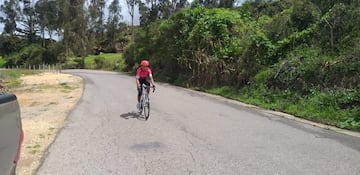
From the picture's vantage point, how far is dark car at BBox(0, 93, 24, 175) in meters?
3.80

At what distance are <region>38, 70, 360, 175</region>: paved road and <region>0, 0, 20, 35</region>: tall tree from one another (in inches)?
3851

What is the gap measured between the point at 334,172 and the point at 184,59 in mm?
24402

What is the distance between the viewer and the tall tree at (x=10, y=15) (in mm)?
100562

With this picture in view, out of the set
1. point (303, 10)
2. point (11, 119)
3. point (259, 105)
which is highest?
point (303, 10)

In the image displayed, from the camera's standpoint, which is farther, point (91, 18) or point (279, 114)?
point (91, 18)

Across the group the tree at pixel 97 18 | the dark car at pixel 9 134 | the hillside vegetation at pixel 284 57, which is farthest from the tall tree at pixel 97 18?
the dark car at pixel 9 134

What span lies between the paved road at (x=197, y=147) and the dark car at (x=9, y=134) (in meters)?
2.42

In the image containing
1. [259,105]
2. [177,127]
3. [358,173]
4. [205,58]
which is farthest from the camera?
[205,58]

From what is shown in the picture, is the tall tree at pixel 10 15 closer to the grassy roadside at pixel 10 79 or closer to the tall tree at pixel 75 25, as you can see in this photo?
the tall tree at pixel 75 25

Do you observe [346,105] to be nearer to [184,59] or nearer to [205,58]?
[205,58]

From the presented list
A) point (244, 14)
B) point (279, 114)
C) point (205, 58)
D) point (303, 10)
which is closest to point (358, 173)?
point (279, 114)

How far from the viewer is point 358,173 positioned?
250 inches

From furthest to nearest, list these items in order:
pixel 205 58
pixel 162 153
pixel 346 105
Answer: pixel 205 58, pixel 346 105, pixel 162 153

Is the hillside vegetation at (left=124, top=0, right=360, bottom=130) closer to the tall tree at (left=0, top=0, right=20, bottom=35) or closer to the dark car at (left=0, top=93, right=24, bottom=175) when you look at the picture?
the dark car at (left=0, top=93, right=24, bottom=175)
